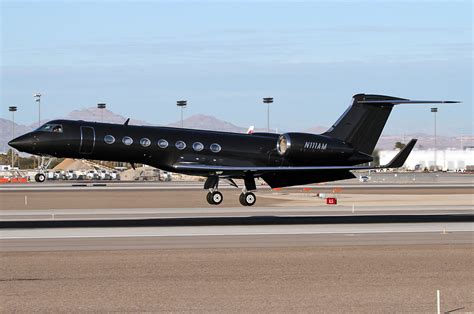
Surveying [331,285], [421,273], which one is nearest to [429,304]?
[331,285]

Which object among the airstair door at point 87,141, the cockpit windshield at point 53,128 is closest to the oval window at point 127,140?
the airstair door at point 87,141

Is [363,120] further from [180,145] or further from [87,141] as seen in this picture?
[87,141]

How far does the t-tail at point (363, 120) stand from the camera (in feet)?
153

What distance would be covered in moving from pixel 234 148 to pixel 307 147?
4.05 m

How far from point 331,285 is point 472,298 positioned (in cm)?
304

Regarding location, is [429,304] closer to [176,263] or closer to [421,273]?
[421,273]

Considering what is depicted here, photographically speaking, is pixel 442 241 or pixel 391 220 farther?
pixel 391 220

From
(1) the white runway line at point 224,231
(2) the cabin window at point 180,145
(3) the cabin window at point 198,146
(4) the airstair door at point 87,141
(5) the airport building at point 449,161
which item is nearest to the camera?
(1) the white runway line at point 224,231

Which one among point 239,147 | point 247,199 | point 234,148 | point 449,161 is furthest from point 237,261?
point 449,161

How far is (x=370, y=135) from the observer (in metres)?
46.7

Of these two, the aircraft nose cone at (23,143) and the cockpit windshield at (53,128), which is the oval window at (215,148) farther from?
the aircraft nose cone at (23,143)

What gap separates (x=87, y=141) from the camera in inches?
1672

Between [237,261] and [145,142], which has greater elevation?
[145,142]

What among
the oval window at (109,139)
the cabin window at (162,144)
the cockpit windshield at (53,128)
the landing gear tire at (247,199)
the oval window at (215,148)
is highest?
the cockpit windshield at (53,128)
